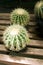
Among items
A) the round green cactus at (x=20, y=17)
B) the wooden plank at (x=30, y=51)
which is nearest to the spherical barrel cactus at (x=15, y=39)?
the wooden plank at (x=30, y=51)

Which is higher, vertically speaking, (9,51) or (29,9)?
(29,9)

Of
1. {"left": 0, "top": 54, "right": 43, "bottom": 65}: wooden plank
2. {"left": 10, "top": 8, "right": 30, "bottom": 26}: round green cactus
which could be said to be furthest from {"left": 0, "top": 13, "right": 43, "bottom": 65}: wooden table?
{"left": 10, "top": 8, "right": 30, "bottom": 26}: round green cactus

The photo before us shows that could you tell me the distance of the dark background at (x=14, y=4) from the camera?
5.94ft

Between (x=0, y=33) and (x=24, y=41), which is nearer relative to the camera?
(x=24, y=41)

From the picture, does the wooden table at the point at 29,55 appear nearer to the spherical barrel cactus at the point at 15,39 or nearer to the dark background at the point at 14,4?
the spherical barrel cactus at the point at 15,39

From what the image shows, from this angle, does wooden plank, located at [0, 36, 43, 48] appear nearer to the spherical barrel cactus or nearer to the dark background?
the spherical barrel cactus

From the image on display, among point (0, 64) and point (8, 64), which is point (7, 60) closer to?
point (8, 64)

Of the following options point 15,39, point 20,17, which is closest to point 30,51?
point 15,39

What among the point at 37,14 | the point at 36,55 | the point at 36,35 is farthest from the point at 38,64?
the point at 37,14

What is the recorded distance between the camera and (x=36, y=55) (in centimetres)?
106

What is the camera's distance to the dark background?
5.94ft

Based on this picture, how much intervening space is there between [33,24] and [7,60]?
19.8 inches

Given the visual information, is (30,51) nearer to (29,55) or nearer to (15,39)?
(29,55)

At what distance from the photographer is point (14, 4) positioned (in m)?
1.92
